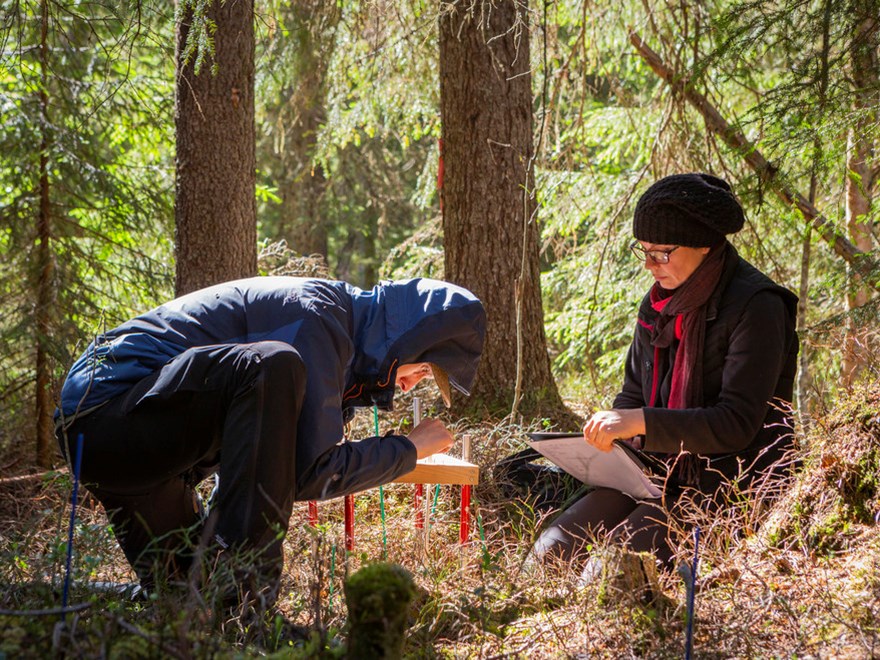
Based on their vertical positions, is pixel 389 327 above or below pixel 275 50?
below

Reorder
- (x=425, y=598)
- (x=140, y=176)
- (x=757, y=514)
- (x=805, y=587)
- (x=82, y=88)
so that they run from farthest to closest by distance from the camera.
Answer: (x=140, y=176) < (x=82, y=88) < (x=757, y=514) < (x=425, y=598) < (x=805, y=587)

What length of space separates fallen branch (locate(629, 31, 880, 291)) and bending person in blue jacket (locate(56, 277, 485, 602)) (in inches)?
73.6

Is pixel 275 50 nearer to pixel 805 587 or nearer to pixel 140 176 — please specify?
pixel 140 176

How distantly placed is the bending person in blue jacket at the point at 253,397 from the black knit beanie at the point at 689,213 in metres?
0.85

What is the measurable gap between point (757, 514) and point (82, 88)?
220 inches

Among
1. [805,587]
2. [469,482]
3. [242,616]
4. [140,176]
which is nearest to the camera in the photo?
[242,616]

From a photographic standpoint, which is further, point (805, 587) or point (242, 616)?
point (805, 587)

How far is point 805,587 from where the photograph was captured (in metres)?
2.80

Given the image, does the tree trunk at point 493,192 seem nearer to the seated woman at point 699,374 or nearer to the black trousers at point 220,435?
the seated woman at point 699,374

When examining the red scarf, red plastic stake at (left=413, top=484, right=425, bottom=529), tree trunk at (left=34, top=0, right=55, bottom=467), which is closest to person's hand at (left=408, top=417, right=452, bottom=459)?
red plastic stake at (left=413, top=484, right=425, bottom=529)

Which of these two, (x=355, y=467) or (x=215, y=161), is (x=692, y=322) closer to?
Result: (x=355, y=467)

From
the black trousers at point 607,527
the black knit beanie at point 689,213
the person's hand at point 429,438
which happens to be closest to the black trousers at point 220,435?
the person's hand at point 429,438

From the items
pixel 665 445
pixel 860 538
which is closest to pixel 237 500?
pixel 665 445

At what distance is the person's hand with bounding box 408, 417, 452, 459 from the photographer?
315 centimetres
